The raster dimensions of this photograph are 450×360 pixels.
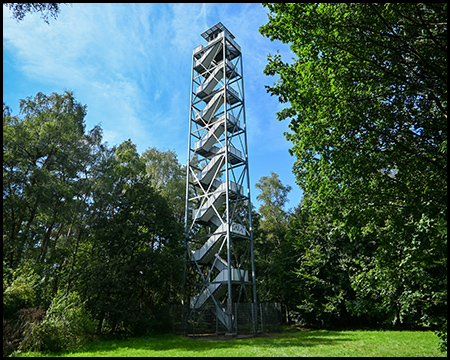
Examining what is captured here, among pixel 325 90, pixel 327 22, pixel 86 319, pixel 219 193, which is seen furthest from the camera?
pixel 219 193

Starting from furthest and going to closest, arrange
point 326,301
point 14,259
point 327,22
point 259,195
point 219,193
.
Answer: point 259,195 → point 326,301 → point 219,193 → point 14,259 → point 327,22

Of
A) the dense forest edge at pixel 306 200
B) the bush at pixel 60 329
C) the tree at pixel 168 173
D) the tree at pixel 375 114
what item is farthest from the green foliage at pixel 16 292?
the tree at pixel 168 173

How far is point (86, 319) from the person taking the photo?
528 inches

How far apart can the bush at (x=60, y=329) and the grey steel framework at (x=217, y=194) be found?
815cm

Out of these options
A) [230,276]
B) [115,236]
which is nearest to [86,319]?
[115,236]

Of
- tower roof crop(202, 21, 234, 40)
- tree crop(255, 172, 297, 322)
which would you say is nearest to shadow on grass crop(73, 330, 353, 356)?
tree crop(255, 172, 297, 322)

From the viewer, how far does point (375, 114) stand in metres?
8.30

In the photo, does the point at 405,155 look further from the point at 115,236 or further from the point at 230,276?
the point at 115,236

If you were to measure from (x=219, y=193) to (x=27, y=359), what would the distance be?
14.2 metres

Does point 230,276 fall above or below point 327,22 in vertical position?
below

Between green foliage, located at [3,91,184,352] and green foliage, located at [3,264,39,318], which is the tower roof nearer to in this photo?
green foliage, located at [3,91,184,352]

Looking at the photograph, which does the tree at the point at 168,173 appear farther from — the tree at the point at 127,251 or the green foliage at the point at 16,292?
the green foliage at the point at 16,292

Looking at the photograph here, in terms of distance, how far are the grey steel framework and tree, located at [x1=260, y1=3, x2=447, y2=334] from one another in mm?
10902

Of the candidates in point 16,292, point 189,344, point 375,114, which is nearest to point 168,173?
point 189,344
